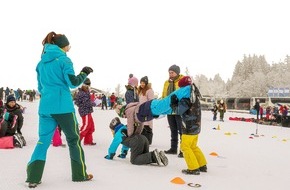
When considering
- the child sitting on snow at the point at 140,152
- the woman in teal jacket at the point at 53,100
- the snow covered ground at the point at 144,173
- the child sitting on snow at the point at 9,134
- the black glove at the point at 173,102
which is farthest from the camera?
the child sitting on snow at the point at 9,134

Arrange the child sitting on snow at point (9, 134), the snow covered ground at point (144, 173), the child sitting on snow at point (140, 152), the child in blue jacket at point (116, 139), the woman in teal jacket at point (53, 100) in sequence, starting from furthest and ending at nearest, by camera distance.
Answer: the child sitting on snow at point (9, 134) < the child in blue jacket at point (116, 139) < the child sitting on snow at point (140, 152) < the snow covered ground at point (144, 173) < the woman in teal jacket at point (53, 100)

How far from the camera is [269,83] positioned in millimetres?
82688

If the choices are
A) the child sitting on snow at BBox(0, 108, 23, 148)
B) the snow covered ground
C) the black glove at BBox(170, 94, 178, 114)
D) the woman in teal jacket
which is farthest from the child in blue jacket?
the child sitting on snow at BBox(0, 108, 23, 148)

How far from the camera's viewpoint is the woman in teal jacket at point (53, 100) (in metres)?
3.94

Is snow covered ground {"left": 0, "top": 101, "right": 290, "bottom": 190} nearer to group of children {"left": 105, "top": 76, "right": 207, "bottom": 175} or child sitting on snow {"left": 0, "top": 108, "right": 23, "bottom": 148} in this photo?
group of children {"left": 105, "top": 76, "right": 207, "bottom": 175}

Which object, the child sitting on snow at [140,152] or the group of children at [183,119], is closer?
the group of children at [183,119]

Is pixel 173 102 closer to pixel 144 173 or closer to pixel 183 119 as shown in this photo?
pixel 183 119

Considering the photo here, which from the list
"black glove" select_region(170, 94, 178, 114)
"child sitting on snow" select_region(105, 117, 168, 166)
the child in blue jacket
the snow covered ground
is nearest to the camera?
the snow covered ground

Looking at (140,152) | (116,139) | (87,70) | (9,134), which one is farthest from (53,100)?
(9,134)

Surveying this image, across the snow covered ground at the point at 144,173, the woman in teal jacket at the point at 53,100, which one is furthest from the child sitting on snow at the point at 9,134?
the woman in teal jacket at the point at 53,100

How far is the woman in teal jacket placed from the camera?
3936 millimetres

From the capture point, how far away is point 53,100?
155 inches

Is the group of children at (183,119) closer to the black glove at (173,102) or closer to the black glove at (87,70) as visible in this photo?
the black glove at (173,102)

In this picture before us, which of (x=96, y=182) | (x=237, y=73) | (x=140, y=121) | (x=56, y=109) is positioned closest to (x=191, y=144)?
(x=140, y=121)
